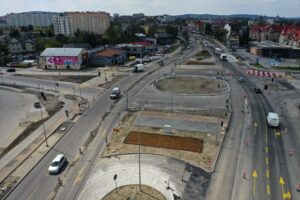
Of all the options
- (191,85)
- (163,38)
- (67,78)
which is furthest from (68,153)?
(163,38)

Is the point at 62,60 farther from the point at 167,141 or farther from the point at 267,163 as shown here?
the point at 267,163

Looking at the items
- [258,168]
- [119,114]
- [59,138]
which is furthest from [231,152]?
[59,138]

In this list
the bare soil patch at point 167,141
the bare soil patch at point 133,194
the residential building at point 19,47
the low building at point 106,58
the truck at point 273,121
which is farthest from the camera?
the residential building at point 19,47

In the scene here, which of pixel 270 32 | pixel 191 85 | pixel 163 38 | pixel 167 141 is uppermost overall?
pixel 270 32

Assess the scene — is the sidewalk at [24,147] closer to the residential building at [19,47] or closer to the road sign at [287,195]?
the road sign at [287,195]

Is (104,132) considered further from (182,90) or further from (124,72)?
(124,72)

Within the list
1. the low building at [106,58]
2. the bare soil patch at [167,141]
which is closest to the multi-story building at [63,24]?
the low building at [106,58]

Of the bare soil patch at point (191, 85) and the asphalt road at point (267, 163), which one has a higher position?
the bare soil patch at point (191, 85)
